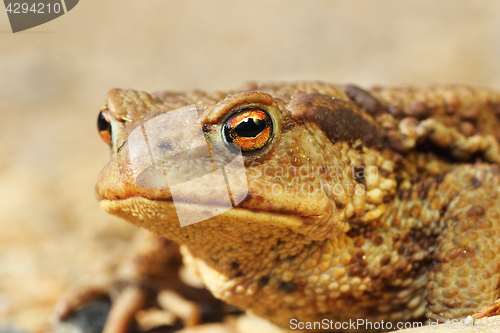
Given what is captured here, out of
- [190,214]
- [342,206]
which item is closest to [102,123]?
[190,214]

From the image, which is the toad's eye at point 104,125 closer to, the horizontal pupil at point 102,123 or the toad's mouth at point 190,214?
the horizontal pupil at point 102,123

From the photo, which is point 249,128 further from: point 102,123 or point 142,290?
point 142,290

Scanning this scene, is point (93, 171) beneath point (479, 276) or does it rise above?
above

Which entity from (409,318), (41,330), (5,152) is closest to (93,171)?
(5,152)

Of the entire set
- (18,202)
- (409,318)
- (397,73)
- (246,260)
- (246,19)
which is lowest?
(409,318)

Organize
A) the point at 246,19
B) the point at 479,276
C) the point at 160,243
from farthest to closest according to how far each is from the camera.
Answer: the point at 246,19 → the point at 160,243 → the point at 479,276

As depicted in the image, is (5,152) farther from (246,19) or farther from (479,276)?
(479,276)

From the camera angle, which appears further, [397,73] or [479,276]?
[397,73]
